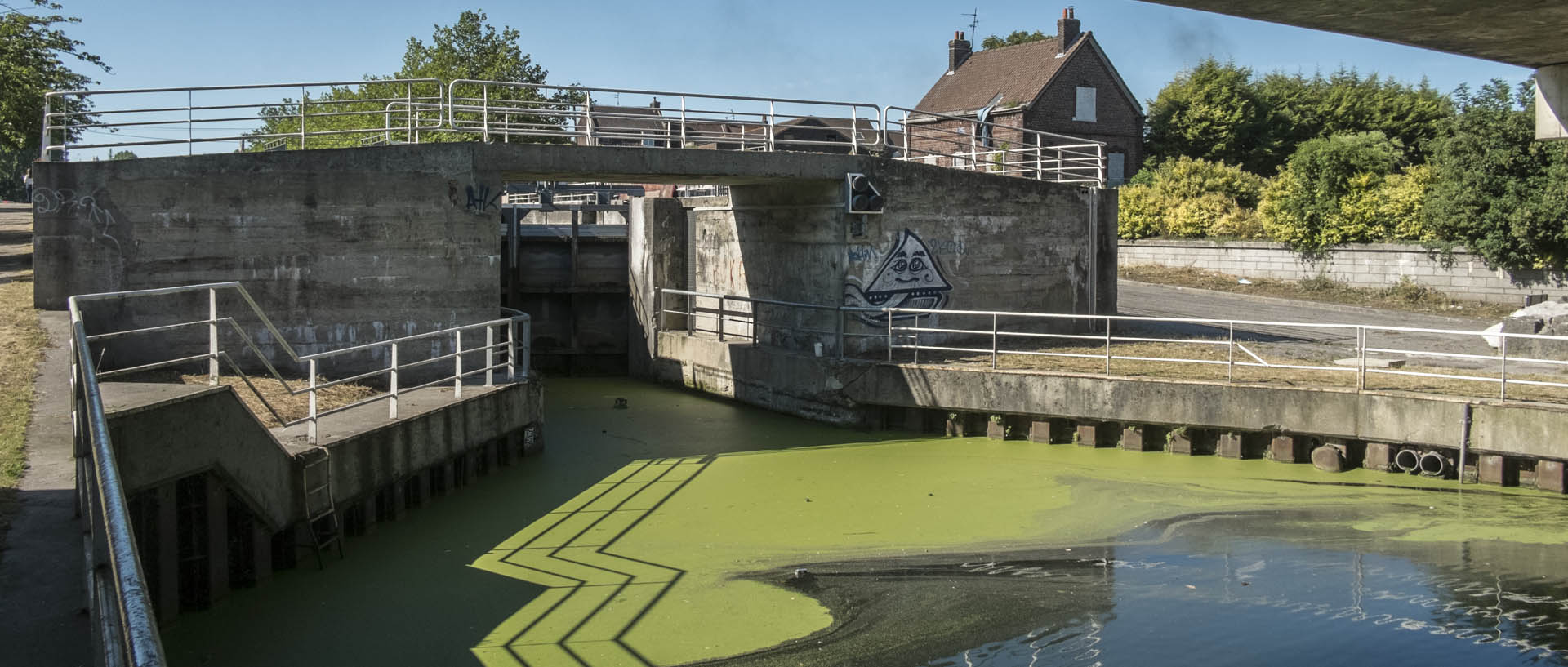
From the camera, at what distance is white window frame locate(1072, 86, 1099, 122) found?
48719 millimetres

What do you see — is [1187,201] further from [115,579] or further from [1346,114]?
[115,579]

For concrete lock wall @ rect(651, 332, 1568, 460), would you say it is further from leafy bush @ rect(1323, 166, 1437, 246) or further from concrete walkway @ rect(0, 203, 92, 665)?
leafy bush @ rect(1323, 166, 1437, 246)

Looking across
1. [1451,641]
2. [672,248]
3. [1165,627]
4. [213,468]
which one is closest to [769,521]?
[1165,627]

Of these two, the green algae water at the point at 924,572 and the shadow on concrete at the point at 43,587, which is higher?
the shadow on concrete at the point at 43,587

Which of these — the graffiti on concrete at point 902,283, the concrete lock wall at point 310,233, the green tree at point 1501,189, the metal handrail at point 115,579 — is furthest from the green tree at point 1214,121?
the metal handrail at point 115,579

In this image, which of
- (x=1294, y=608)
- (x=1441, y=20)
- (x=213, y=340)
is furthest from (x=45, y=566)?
(x=1441, y=20)

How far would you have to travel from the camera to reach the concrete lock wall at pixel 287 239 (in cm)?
1603

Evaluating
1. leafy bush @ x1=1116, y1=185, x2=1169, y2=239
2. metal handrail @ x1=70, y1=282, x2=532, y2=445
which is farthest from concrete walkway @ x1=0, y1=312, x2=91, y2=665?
leafy bush @ x1=1116, y1=185, x2=1169, y2=239

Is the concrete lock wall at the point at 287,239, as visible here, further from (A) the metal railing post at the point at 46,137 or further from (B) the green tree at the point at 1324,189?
(B) the green tree at the point at 1324,189

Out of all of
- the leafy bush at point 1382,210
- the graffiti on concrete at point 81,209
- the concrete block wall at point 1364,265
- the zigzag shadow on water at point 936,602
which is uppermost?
the leafy bush at point 1382,210

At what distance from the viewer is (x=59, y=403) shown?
447 inches

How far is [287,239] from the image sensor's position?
1634 cm

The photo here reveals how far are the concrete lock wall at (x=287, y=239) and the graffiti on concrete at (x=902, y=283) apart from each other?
5928 mm

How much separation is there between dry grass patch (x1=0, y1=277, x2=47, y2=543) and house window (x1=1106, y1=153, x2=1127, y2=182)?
1513 inches
